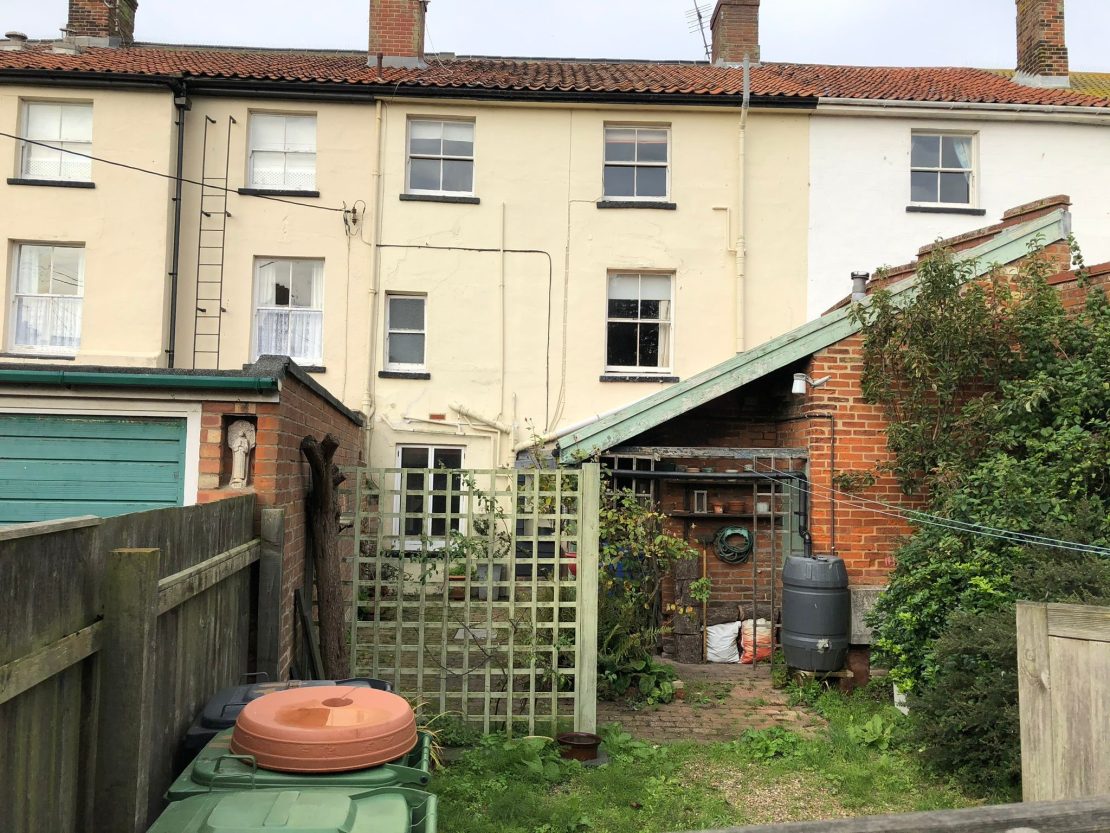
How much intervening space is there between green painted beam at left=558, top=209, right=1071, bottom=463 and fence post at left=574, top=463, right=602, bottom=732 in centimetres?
193

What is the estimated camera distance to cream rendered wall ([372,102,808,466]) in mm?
14430

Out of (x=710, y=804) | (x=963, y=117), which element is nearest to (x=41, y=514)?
(x=710, y=804)

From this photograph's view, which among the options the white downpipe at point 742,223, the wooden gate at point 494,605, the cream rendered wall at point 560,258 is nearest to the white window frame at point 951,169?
the cream rendered wall at point 560,258

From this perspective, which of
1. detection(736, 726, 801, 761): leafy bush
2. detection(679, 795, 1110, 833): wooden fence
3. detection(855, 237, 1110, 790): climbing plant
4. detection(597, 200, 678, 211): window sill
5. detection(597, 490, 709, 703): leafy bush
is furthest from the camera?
detection(597, 200, 678, 211): window sill

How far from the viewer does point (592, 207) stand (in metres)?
14.7

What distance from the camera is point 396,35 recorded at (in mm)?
15656

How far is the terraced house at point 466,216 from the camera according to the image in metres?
14.3

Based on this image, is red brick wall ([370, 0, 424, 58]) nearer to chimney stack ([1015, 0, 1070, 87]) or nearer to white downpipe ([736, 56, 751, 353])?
white downpipe ([736, 56, 751, 353])

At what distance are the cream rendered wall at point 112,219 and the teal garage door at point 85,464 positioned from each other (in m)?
9.53

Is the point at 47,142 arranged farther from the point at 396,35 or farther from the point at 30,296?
the point at 396,35

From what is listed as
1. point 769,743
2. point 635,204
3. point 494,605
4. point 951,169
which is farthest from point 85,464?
point 951,169

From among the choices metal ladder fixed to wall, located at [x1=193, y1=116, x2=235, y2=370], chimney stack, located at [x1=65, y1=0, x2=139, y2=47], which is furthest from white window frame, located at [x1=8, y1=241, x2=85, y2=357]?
chimney stack, located at [x1=65, y1=0, x2=139, y2=47]

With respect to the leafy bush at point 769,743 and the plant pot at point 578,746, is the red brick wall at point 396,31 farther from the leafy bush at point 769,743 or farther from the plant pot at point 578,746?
the leafy bush at point 769,743

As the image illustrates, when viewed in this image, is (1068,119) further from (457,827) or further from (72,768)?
(72,768)
